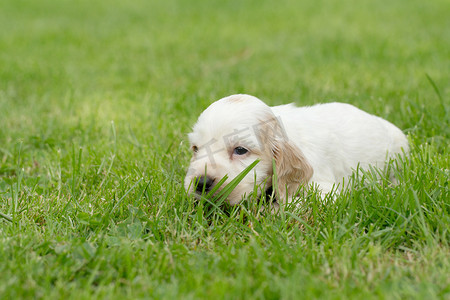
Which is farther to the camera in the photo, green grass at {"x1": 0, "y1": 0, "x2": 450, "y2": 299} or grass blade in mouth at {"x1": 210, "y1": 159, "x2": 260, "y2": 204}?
grass blade in mouth at {"x1": 210, "y1": 159, "x2": 260, "y2": 204}

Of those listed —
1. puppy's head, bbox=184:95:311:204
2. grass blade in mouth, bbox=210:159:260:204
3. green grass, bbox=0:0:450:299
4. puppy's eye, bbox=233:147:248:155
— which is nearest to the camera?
green grass, bbox=0:0:450:299

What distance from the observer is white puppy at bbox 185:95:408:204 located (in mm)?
3074

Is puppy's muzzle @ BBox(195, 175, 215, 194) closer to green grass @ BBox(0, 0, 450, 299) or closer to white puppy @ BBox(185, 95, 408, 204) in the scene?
white puppy @ BBox(185, 95, 408, 204)

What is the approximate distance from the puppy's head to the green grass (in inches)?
7.1

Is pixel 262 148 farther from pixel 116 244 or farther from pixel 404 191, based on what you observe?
pixel 116 244

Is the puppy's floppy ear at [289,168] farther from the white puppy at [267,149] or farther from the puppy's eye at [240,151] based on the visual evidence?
the puppy's eye at [240,151]

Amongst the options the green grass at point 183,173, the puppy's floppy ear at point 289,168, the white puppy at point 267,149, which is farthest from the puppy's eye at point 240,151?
the green grass at point 183,173

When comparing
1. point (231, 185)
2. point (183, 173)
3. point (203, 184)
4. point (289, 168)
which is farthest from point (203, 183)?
point (183, 173)

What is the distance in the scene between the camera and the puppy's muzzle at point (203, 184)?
2.94m

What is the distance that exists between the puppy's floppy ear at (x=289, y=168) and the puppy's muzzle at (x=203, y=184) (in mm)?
467

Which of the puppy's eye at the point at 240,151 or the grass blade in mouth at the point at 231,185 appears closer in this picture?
the grass blade in mouth at the point at 231,185

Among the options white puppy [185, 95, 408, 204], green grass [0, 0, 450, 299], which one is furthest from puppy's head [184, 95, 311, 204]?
green grass [0, 0, 450, 299]

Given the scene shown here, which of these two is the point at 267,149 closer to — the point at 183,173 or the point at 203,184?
the point at 203,184

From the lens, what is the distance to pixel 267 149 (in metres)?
3.20
